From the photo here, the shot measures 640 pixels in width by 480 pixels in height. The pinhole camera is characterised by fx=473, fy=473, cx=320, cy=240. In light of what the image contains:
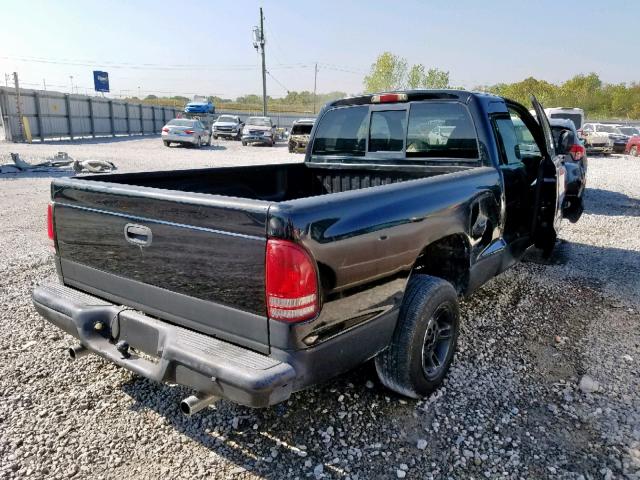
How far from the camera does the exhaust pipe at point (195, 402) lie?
204 centimetres

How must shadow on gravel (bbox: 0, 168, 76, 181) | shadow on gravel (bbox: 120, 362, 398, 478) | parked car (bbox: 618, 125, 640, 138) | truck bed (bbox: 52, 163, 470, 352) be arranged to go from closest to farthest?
truck bed (bbox: 52, 163, 470, 352) < shadow on gravel (bbox: 120, 362, 398, 478) < shadow on gravel (bbox: 0, 168, 76, 181) < parked car (bbox: 618, 125, 640, 138)

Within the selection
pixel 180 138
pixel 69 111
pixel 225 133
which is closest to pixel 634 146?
pixel 180 138

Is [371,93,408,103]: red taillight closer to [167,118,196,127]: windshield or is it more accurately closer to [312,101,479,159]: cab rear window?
[312,101,479,159]: cab rear window

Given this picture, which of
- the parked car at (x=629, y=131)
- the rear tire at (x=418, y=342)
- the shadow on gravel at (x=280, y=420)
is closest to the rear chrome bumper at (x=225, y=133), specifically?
the parked car at (x=629, y=131)

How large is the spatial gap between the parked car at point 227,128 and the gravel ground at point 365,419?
29.8 m

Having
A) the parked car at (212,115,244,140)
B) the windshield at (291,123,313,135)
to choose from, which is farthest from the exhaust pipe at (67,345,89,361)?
the parked car at (212,115,244,140)

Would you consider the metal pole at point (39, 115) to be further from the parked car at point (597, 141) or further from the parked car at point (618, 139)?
the parked car at point (618, 139)

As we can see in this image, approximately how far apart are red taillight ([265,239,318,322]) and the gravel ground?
0.94 meters

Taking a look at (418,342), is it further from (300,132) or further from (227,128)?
(227,128)

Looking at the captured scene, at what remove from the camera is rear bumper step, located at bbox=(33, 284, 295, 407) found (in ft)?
6.41

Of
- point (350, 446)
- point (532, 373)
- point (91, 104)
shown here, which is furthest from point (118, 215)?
point (91, 104)

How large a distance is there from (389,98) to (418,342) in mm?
2365

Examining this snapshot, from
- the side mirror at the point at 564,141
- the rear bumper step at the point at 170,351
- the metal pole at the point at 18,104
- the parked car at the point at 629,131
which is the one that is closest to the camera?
the rear bumper step at the point at 170,351

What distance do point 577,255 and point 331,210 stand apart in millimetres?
5621
